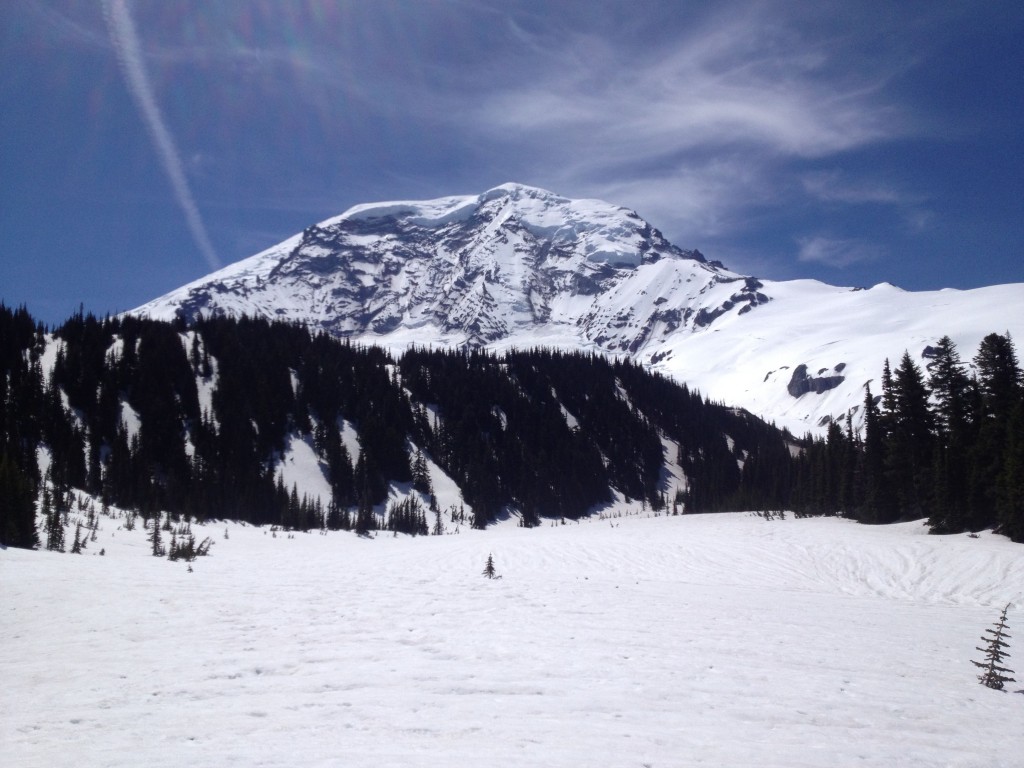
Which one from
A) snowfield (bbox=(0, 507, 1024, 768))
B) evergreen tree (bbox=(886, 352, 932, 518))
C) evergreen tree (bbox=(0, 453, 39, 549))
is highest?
evergreen tree (bbox=(886, 352, 932, 518))

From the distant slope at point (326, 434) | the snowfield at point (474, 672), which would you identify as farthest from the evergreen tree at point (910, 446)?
the distant slope at point (326, 434)

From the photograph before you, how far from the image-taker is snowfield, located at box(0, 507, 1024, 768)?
680 cm

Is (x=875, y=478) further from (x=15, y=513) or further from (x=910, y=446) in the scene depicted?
(x=15, y=513)

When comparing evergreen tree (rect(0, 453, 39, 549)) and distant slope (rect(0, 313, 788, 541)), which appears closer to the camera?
evergreen tree (rect(0, 453, 39, 549))

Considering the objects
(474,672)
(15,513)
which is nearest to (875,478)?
(474,672)

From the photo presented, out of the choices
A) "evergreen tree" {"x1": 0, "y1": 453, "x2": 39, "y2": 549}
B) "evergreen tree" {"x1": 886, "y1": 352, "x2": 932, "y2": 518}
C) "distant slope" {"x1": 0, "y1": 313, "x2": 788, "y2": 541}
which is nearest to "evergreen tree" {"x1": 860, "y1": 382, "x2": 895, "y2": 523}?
"evergreen tree" {"x1": 886, "y1": 352, "x2": 932, "y2": 518}

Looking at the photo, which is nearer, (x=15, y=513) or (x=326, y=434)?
(x=15, y=513)

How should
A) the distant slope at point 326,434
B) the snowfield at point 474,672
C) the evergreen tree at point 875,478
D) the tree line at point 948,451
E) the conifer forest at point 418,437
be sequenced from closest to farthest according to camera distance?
1. the snowfield at point 474,672
2. the tree line at point 948,451
3. the conifer forest at point 418,437
4. the evergreen tree at point 875,478
5. the distant slope at point 326,434

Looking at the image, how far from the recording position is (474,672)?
30.6 ft

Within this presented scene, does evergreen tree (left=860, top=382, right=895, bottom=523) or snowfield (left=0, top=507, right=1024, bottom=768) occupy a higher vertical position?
evergreen tree (left=860, top=382, right=895, bottom=523)

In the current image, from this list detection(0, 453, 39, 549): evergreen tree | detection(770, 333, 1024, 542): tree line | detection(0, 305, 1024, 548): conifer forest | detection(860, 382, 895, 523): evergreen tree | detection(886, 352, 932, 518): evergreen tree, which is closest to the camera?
detection(0, 453, 39, 549): evergreen tree

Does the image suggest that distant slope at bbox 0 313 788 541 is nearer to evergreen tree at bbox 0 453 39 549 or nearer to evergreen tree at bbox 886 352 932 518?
evergreen tree at bbox 0 453 39 549

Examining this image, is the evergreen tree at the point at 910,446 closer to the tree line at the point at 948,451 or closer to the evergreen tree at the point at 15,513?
the tree line at the point at 948,451

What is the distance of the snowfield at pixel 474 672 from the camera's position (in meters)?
6.80
